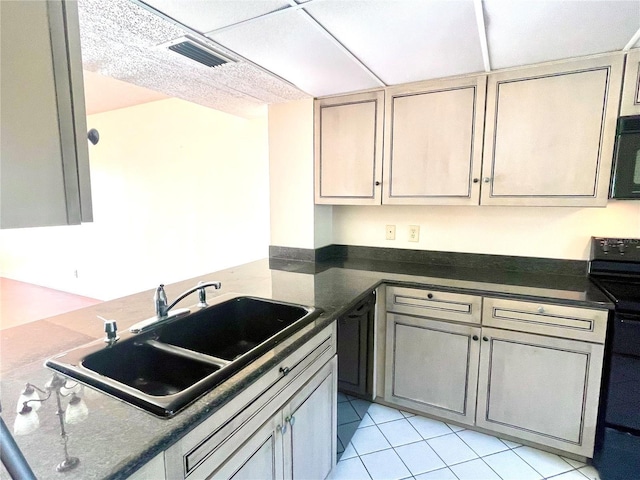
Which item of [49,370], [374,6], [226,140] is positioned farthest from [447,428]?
[226,140]

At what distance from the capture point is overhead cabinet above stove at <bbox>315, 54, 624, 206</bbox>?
1.71 metres

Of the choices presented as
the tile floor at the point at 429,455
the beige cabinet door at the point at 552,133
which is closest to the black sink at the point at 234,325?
the tile floor at the point at 429,455

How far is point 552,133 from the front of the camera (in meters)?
1.78

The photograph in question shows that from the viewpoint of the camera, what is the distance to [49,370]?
3.12 feet

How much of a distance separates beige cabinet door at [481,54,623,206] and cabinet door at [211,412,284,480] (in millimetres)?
1649

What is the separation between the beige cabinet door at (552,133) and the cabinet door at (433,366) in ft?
2.67

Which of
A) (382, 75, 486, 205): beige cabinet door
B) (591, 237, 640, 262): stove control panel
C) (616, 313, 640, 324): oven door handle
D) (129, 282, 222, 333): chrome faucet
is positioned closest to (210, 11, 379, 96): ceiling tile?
(382, 75, 486, 205): beige cabinet door

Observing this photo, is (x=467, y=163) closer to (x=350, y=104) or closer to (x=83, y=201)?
(x=350, y=104)

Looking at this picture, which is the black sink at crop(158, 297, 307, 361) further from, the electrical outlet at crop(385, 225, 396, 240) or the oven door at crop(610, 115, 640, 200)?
the oven door at crop(610, 115, 640, 200)

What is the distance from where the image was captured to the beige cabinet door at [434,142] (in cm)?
194

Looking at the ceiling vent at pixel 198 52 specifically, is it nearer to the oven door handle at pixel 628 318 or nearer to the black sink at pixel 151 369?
the black sink at pixel 151 369

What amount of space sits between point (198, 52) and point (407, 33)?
0.95 meters

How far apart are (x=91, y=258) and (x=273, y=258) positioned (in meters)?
3.11

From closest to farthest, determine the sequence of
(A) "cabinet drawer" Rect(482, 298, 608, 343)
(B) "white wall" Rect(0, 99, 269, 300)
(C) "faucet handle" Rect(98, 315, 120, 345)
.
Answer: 1. (C) "faucet handle" Rect(98, 315, 120, 345)
2. (A) "cabinet drawer" Rect(482, 298, 608, 343)
3. (B) "white wall" Rect(0, 99, 269, 300)
